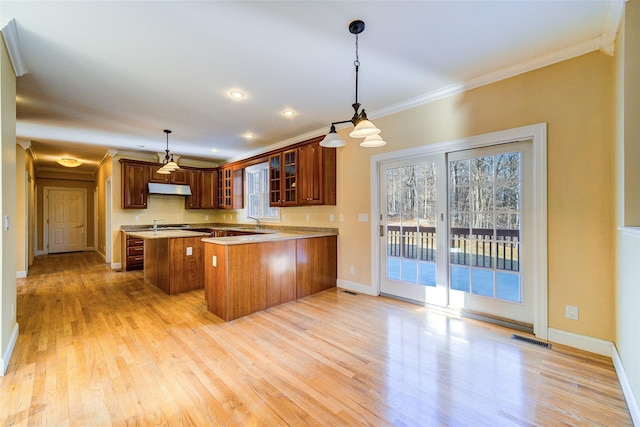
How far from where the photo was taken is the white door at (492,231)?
277cm

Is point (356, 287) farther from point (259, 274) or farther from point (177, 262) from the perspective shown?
point (177, 262)

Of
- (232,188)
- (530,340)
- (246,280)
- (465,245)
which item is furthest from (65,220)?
(530,340)

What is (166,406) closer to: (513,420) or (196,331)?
(196,331)

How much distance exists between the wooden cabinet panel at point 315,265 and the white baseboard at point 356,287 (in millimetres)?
125

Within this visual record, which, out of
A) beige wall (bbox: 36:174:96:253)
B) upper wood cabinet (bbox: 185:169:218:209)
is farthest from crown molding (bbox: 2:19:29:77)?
beige wall (bbox: 36:174:96:253)

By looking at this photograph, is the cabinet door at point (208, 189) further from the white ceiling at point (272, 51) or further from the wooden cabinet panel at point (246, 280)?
the wooden cabinet panel at point (246, 280)

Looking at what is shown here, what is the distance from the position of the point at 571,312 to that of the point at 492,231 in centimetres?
95

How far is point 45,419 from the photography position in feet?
5.29

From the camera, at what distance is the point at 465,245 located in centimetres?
317

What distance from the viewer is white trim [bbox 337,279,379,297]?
401 cm

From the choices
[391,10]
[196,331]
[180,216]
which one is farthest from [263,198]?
[391,10]

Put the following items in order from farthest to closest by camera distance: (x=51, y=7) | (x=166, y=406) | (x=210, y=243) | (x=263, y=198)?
1. (x=263, y=198)
2. (x=210, y=243)
3. (x=51, y=7)
4. (x=166, y=406)

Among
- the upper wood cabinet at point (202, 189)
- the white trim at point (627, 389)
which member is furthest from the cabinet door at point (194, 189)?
the white trim at point (627, 389)

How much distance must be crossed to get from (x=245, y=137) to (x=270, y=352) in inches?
158
